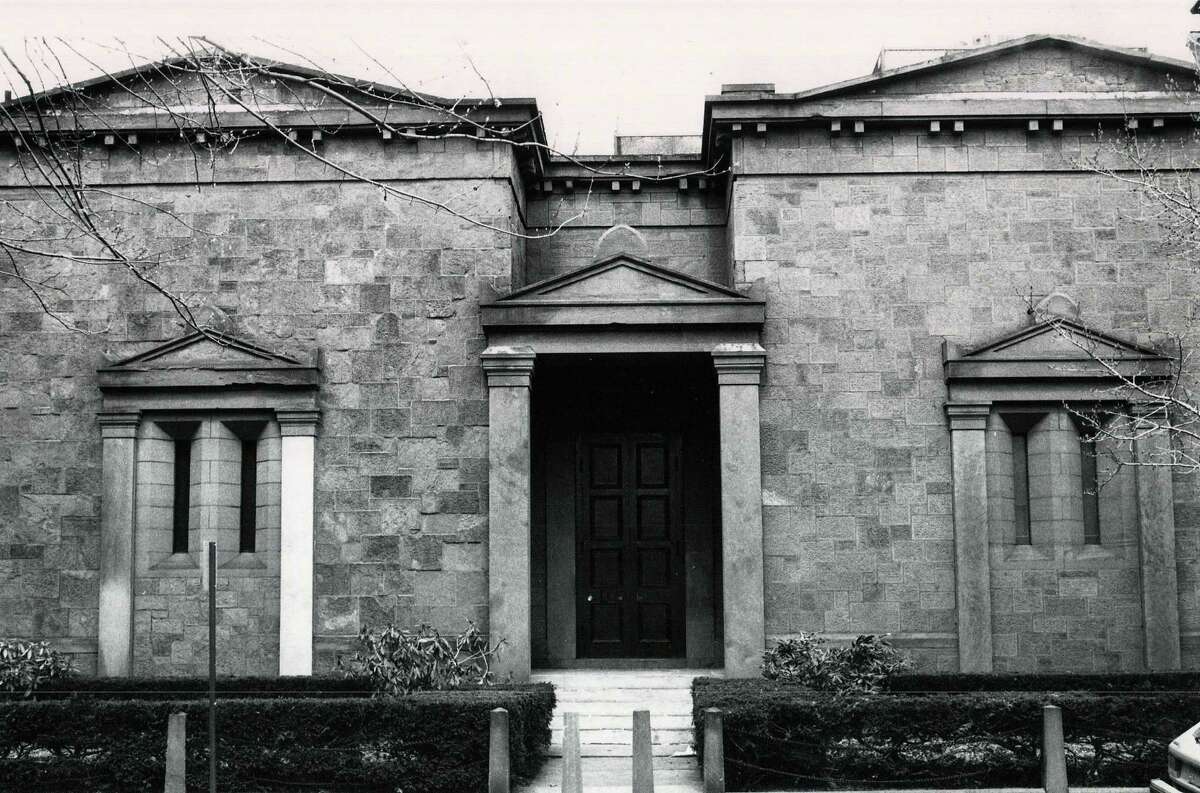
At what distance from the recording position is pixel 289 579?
17.8 meters

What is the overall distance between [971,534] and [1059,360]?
9.30ft

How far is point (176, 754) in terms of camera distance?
12.4 m

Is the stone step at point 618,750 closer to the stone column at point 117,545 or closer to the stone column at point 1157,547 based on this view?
the stone column at point 117,545

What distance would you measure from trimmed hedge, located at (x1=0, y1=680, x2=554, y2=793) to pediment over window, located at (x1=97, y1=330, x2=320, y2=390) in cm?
610

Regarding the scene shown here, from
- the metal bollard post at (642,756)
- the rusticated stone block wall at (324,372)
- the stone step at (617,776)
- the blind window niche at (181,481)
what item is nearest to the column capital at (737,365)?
the rusticated stone block wall at (324,372)

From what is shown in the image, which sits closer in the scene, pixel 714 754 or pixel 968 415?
pixel 714 754

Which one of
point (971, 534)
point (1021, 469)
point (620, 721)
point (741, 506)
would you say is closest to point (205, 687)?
point (620, 721)

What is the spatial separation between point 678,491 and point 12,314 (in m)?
10.6

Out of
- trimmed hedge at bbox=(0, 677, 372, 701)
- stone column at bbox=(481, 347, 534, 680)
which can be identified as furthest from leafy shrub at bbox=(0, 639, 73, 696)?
→ stone column at bbox=(481, 347, 534, 680)

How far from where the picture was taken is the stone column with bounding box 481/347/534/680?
17391 mm

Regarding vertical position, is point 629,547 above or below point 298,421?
below

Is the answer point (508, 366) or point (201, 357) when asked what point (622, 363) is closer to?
point (508, 366)

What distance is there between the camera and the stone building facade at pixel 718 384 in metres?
17.7

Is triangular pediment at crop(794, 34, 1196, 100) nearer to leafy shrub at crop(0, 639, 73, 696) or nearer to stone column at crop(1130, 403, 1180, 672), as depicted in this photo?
stone column at crop(1130, 403, 1180, 672)
